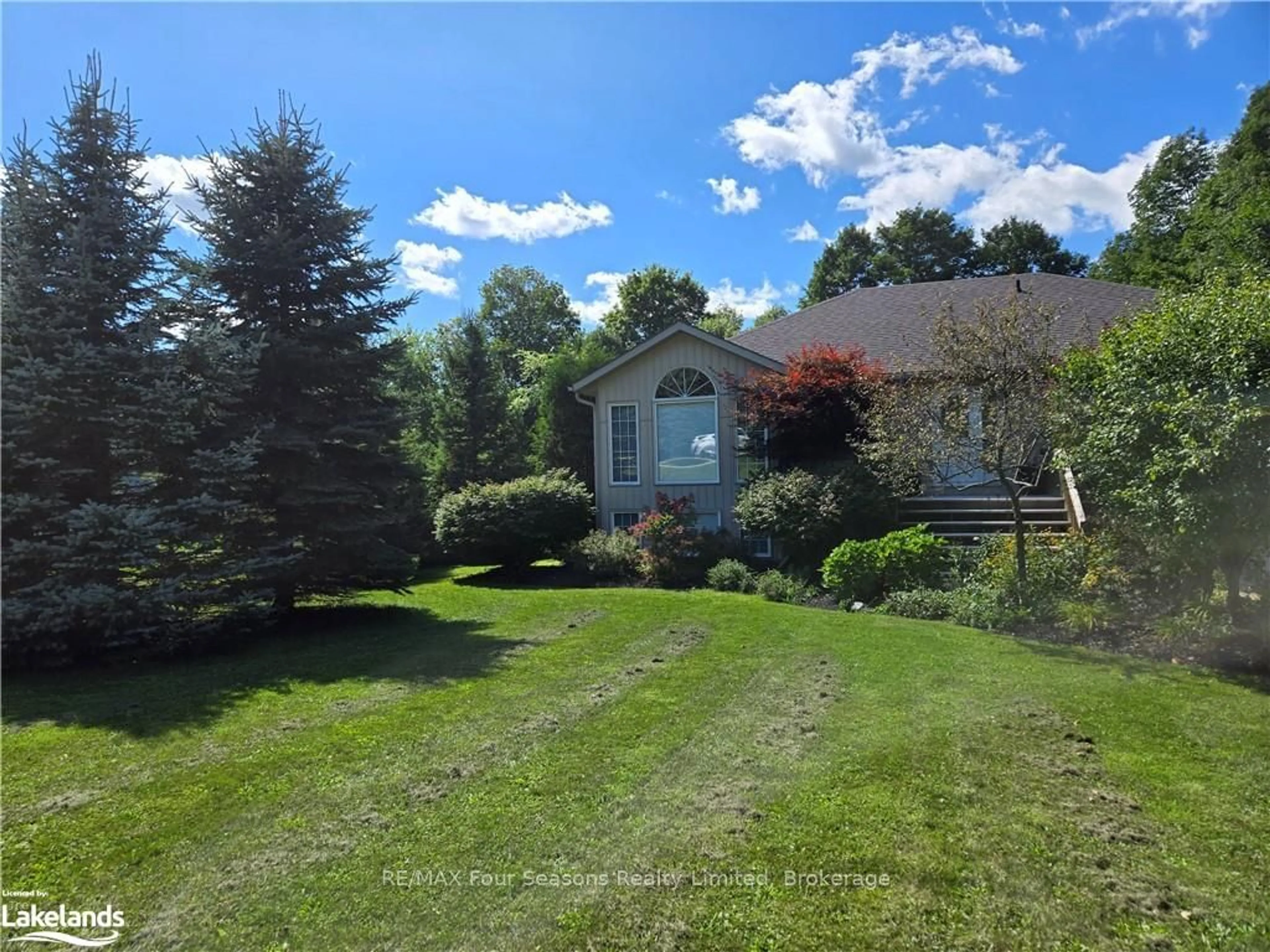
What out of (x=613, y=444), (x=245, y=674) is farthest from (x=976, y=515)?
(x=245, y=674)

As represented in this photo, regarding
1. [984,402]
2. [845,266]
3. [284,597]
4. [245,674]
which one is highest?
[845,266]

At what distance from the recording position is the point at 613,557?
1258 centimetres

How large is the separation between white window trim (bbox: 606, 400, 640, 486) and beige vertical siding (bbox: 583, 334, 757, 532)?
0.08 ft

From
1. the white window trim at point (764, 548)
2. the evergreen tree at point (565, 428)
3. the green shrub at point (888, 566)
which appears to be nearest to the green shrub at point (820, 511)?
→ the white window trim at point (764, 548)

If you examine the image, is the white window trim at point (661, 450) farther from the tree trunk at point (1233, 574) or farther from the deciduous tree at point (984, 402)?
the tree trunk at point (1233, 574)

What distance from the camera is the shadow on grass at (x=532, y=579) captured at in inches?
483

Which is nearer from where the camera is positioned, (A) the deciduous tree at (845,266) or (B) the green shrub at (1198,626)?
(B) the green shrub at (1198,626)

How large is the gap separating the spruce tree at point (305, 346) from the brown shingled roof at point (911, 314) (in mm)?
9291

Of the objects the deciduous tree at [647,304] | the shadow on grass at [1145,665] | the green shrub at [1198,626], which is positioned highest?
the deciduous tree at [647,304]

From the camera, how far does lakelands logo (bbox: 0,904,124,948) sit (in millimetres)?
2508

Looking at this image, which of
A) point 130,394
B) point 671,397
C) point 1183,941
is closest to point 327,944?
point 1183,941

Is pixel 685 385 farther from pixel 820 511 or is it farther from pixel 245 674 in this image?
pixel 245 674

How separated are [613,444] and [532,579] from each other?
12.1ft

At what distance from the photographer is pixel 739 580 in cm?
1107
